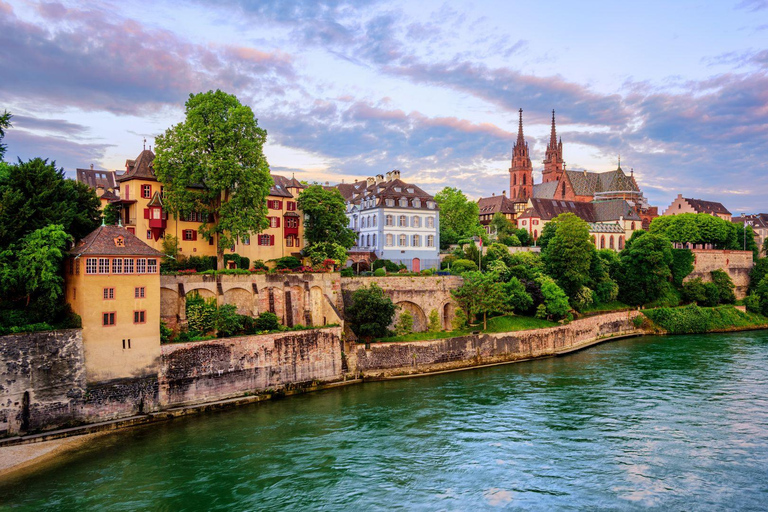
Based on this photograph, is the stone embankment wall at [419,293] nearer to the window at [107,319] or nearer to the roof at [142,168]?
the roof at [142,168]

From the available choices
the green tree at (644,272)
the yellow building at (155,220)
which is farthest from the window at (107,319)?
the green tree at (644,272)

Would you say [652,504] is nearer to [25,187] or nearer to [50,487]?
[50,487]

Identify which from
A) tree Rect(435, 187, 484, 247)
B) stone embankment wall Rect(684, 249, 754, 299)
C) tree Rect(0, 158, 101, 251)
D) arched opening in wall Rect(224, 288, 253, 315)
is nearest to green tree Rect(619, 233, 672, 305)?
stone embankment wall Rect(684, 249, 754, 299)

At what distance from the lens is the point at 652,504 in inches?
806

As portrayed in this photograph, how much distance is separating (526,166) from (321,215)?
279 feet

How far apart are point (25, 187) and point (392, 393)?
24640 mm

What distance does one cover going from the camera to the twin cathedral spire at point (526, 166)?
124700mm

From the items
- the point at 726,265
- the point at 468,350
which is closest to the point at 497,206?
the point at 726,265

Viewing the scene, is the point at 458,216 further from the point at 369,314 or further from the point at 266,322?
the point at 266,322

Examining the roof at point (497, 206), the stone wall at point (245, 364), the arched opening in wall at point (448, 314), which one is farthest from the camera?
the roof at point (497, 206)

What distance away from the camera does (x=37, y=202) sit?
3058cm

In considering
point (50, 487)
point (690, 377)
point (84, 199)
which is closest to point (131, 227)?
point (84, 199)

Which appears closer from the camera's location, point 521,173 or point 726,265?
point 726,265

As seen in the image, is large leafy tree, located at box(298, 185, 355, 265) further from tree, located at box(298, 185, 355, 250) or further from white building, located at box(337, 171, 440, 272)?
white building, located at box(337, 171, 440, 272)
